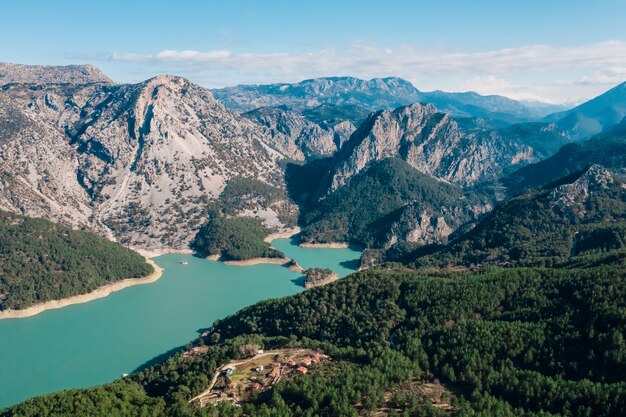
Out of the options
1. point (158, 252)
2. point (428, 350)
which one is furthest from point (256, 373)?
point (158, 252)

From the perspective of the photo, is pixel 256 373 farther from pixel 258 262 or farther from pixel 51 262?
pixel 258 262

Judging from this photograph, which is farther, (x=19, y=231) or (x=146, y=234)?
(x=146, y=234)

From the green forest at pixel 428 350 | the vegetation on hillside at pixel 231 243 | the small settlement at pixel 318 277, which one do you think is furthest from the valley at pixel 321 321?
the vegetation on hillside at pixel 231 243

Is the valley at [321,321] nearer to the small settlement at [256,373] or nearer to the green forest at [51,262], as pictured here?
the small settlement at [256,373]

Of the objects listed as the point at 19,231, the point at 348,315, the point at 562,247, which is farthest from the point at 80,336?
the point at 562,247

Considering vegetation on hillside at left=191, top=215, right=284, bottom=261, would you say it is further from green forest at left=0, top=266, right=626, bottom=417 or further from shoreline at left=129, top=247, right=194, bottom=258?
green forest at left=0, top=266, right=626, bottom=417

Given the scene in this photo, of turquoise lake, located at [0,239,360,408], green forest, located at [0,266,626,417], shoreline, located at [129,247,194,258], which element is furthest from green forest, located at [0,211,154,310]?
green forest, located at [0,266,626,417]

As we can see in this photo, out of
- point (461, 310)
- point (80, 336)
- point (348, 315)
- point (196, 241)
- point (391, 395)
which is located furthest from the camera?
point (196, 241)

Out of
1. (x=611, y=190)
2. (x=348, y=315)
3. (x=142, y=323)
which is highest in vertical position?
(x=611, y=190)

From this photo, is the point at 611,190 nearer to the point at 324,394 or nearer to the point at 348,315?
the point at 348,315
